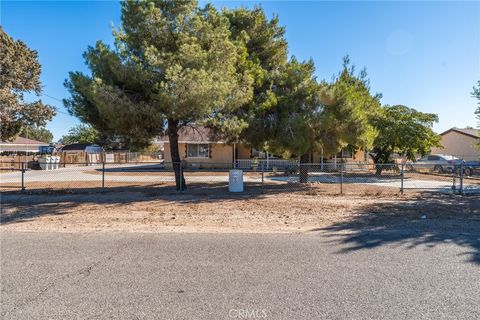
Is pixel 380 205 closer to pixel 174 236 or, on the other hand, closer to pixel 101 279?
pixel 174 236

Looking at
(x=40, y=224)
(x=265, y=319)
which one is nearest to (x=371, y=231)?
(x=265, y=319)

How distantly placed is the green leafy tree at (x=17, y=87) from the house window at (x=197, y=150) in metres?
12.3

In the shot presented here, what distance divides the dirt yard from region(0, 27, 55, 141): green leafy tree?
1625cm

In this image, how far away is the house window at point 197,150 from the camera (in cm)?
3045

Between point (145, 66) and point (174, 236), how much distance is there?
306 inches

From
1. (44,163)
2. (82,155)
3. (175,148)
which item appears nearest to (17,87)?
(44,163)

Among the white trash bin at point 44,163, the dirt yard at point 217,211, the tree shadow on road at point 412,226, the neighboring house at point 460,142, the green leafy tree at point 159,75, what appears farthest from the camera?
the neighboring house at point 460,142

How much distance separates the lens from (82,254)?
532 centimetres

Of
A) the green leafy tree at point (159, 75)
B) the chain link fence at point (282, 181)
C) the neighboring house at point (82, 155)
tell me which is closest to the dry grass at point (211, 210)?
the chain link fence at point (282, 181)

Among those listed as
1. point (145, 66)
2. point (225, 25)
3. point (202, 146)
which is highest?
point (225, 25)

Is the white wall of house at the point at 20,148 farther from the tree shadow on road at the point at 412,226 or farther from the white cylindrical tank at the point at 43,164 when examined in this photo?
the tree shadow on road at the point at 412,226

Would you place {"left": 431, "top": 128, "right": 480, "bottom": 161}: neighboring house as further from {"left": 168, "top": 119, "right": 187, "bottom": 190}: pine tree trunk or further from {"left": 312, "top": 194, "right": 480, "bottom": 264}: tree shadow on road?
{"left": 168, "top": 119, "right": 187, "bottom": 190}: pine tree trunk

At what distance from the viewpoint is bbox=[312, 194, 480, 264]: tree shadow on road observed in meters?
6.06

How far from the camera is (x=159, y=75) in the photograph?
39.0ft
